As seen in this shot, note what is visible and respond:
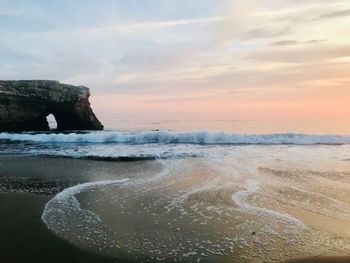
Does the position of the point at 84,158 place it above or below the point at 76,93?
below

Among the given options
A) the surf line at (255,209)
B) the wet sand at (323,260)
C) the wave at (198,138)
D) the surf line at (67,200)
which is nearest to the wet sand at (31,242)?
the surf line at (67,200)

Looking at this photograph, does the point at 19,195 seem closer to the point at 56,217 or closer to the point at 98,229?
the point at 56,217

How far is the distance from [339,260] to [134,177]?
697 centimetres

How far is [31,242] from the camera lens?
5297mm

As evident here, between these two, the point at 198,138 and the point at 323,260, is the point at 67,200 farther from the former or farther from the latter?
the point at 198,138

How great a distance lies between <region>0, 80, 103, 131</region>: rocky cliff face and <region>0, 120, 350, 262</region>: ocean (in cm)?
1978

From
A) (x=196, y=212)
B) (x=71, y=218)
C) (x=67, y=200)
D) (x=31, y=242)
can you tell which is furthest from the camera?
(x=67, y=200)

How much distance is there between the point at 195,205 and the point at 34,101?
29.4 meters

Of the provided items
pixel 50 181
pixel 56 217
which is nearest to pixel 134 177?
pixel 50 181

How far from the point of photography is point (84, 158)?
52.5ft

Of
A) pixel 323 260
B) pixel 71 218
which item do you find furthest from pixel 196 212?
pixel 323 260

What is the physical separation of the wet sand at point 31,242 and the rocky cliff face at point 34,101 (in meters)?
27.7

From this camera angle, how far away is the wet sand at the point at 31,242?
4738 mm

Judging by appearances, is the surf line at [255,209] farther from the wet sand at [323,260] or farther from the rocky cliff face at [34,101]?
the rocky cliff face at [34,101]
